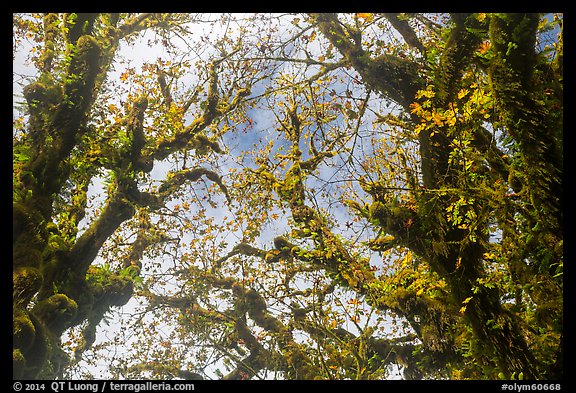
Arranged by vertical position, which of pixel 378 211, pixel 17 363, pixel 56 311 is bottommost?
pixel 17 363

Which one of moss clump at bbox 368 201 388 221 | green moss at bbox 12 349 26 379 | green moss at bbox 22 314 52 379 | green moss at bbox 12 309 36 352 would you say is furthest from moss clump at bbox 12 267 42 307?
moss clump at bbox 368 201 388 221

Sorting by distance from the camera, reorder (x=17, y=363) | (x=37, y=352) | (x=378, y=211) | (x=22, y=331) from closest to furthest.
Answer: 1. (x=17, y=363)
2. (x=22, y=331)
3. (x=37, y=352)
4. (x=378, y=211)

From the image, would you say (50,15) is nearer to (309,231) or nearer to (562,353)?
(309,231)

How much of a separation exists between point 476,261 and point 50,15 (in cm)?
1021

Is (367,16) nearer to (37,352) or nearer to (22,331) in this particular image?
(22,331)

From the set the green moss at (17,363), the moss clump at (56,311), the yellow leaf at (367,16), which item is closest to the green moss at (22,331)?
the green moss at (17,363)

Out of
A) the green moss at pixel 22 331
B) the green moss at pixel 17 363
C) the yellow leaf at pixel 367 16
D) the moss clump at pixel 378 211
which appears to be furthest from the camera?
the yellow leaf at pixel 367 16

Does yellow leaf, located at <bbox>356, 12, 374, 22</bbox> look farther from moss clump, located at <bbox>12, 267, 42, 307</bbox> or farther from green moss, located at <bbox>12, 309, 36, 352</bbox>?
green moss, located at <bbox>12, 309, 36, 352</bbox>

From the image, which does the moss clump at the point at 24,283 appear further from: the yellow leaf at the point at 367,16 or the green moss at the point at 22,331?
the yellow leaf at the point at 367,16

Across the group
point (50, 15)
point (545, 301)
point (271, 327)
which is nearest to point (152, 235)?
point (271, 327)

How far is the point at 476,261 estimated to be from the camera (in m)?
5.71

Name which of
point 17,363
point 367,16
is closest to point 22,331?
point 17,363

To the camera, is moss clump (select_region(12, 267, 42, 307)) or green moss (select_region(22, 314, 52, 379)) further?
green moss (select_region(22, 314, 52, 379))

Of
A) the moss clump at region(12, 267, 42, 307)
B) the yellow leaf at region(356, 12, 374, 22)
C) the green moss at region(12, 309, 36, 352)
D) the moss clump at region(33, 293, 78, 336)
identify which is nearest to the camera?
the green moss at region(12, 309, 36, 352)
